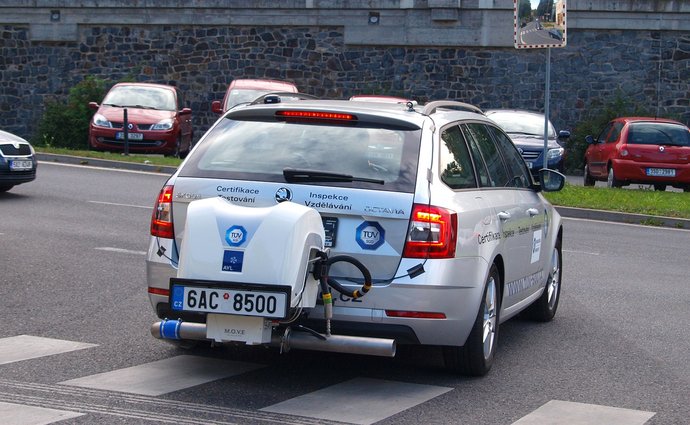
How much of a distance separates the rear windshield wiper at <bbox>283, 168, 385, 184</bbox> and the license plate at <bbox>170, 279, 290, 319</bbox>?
87cm

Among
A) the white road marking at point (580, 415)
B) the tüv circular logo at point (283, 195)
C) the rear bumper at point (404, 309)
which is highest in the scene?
the tüv circular logo at point (283, 195)

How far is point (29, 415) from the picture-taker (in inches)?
246

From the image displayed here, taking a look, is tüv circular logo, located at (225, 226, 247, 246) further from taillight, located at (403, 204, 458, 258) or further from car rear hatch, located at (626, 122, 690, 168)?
car rear hatch, located at (626, 122, 690, 168)

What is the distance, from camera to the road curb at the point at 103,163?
24484 millimetres

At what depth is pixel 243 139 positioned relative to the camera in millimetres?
7754

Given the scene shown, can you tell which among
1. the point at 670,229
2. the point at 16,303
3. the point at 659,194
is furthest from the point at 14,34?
the point at 16,303

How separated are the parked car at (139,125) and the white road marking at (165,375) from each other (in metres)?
20.0

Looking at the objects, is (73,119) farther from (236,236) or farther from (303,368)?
(236,236)

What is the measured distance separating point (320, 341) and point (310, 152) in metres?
1.19

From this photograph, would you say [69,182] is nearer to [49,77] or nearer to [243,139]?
[243,139]

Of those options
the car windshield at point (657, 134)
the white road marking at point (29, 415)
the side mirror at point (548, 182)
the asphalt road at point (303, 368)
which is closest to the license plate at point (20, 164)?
the asphalt road at point (303, 368)

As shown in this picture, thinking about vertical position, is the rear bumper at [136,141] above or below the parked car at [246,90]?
below

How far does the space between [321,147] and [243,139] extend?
505mm

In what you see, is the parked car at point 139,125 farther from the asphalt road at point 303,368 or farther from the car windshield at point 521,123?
the asphalt road at point 303,368
